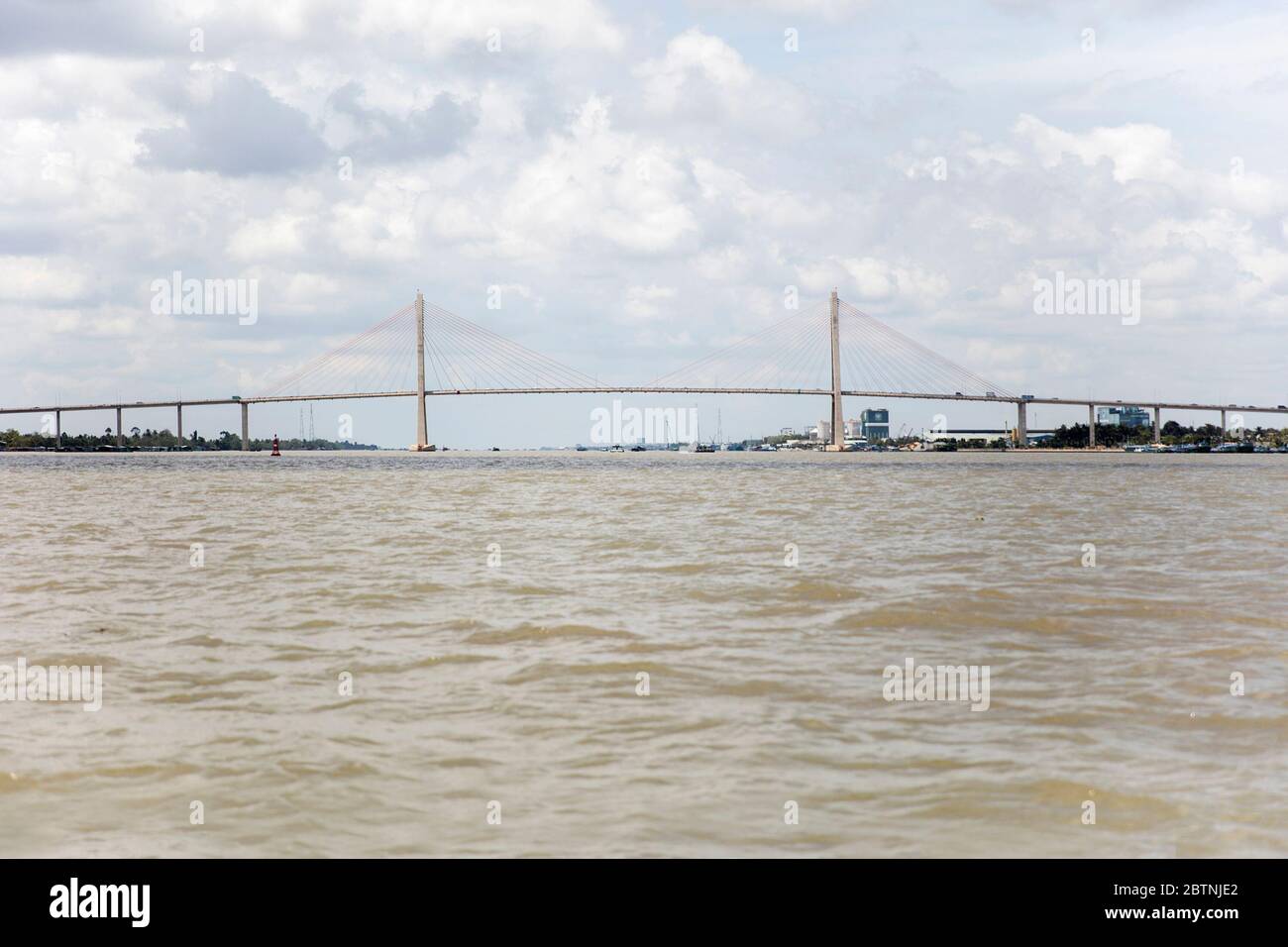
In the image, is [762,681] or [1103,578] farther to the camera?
[1103,578]
